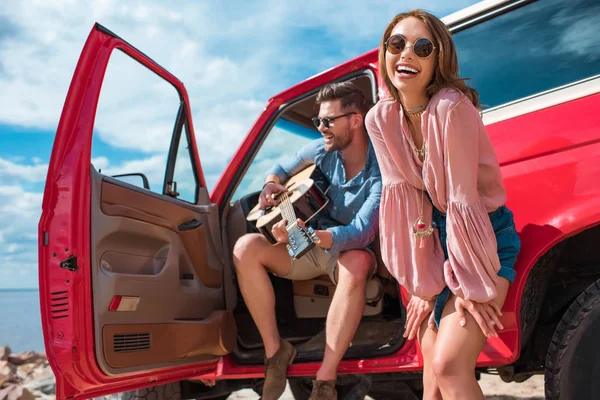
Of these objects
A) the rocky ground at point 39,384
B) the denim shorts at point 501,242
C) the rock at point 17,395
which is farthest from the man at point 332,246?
the rock at point 17,395

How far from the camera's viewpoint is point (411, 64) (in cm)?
175

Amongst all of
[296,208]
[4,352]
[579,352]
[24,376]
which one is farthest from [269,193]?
[4,352]

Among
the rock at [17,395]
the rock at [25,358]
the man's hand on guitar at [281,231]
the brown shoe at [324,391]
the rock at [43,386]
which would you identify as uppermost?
the man's hand on guitar at [281,231]

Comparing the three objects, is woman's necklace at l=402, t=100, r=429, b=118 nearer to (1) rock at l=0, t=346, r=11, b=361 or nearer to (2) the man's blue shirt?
(2) the man's blue shirt

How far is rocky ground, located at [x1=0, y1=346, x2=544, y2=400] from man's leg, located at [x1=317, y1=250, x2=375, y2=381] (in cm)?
187

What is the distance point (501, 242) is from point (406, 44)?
659 mm

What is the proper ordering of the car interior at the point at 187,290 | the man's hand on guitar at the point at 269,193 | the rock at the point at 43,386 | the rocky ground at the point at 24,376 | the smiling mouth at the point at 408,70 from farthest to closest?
the rock at the point at 43,386 → the rocky ground at the point at 24,376 → the man's hand on guitar at the point at 269,193 → the car interior at the point at 187,290 → the smiling mouth at the point at 408,70

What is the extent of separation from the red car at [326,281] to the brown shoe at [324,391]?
0.11 meters

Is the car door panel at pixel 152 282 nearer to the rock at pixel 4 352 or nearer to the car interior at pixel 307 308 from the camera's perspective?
the car interior at pixel 307 308

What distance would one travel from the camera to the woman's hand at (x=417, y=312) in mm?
1866

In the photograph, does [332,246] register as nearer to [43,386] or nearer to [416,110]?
[416,110]

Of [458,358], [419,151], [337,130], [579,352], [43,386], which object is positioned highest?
[337,130]

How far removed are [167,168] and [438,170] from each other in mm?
1802

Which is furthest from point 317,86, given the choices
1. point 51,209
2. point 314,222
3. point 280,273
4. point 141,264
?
point 51,209
